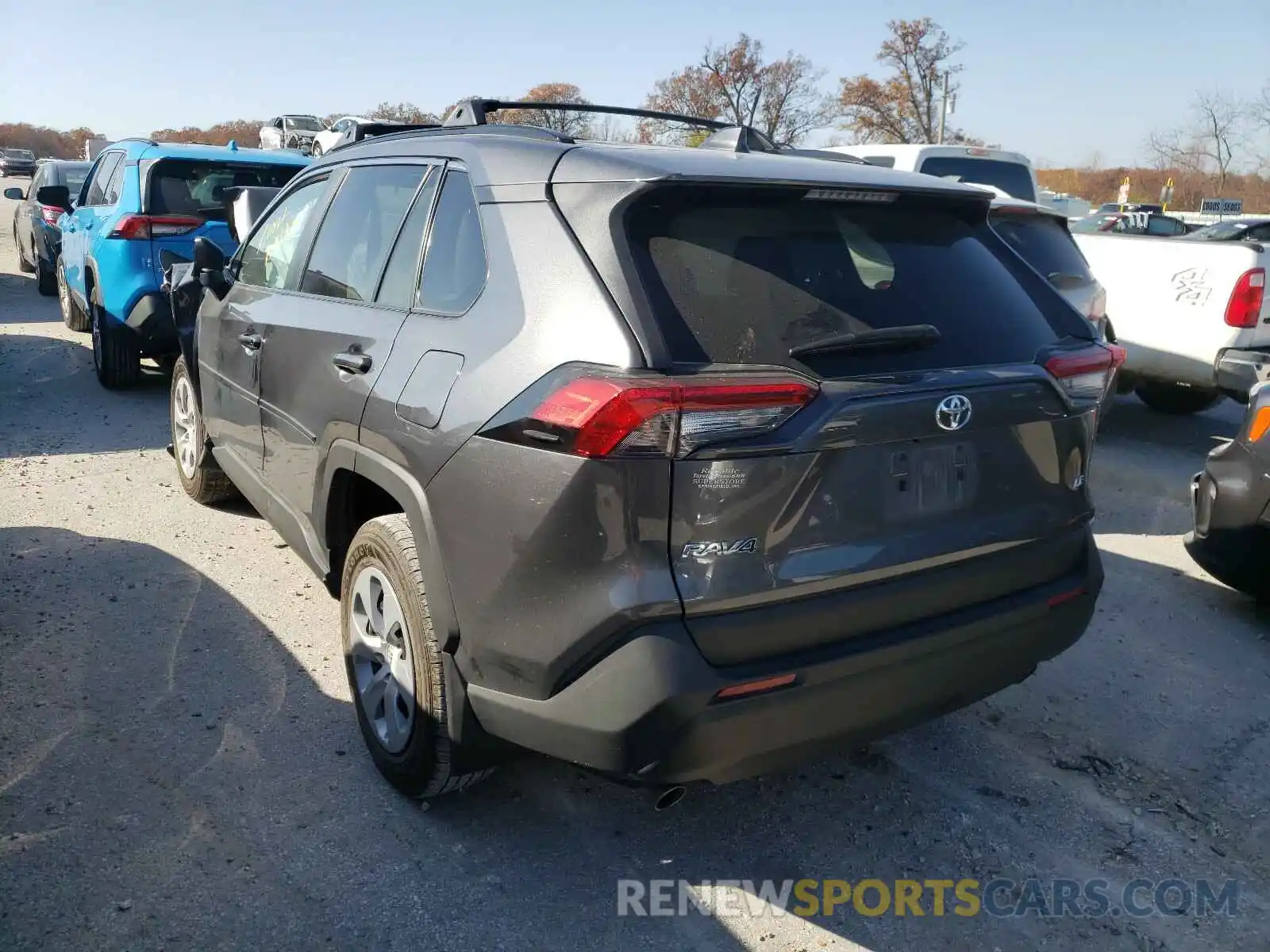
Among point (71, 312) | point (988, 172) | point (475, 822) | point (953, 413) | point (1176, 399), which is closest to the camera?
point (953, 413)

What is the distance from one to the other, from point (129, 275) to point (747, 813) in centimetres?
659

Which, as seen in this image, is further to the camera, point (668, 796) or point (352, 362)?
point (352, 362)

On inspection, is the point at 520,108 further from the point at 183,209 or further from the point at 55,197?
the point at 55,197

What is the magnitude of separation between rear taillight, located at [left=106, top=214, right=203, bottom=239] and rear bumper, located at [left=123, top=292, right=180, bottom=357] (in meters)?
0.46

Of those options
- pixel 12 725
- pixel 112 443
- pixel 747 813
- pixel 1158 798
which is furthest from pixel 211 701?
pixel 112 443

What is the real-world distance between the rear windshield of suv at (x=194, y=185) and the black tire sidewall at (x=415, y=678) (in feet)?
17.9

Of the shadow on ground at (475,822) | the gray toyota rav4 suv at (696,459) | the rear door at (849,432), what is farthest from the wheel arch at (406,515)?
the rear door at (849,432)

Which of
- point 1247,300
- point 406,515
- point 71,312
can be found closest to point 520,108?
point 406,515

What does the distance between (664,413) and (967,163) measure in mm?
8831

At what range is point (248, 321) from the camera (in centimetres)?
416

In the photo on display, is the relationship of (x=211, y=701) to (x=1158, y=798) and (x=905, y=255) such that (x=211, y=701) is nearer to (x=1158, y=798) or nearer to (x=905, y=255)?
(x=905, y=255)

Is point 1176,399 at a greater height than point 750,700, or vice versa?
point 750,700

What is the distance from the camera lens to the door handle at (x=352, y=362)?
307 centimetres

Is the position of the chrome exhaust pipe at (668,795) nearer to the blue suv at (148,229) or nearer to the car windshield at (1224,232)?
the blue suv at (148,229)
